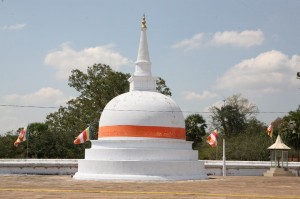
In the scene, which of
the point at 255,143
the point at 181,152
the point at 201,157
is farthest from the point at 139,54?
the point at 201,157

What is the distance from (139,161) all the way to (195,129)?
31.3 meters

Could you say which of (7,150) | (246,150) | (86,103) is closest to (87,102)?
(86,103)

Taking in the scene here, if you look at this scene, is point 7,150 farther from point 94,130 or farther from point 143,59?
point 143,59

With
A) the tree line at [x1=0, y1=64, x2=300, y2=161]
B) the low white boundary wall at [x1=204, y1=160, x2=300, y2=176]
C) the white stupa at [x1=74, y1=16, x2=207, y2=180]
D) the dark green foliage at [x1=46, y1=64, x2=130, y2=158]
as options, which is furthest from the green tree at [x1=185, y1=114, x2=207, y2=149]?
the white stupa at [x1=74, y1=16, x2=207, y2=180]

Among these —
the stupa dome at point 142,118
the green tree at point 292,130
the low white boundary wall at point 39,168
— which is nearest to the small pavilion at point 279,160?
the green tree at point 292,130

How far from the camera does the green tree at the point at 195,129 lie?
58719 mm

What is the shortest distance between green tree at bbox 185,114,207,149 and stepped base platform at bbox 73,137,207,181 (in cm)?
2775

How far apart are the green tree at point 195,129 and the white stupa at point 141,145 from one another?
26469 millimetres

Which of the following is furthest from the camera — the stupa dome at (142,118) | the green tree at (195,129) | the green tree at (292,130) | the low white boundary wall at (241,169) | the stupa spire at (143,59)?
the green tree at (195,129)

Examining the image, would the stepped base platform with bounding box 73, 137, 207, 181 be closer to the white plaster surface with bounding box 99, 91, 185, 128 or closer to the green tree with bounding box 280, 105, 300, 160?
the white plaster surface with bounding box 99, 91, 185, 128

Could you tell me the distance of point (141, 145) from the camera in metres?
29.7

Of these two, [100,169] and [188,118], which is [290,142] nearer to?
[188,118]

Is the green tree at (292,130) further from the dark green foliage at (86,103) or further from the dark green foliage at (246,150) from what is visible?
the dark green foliage at (86,103)

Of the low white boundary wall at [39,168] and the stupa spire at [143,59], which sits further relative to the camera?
the low white boundary wall at [39,168]
